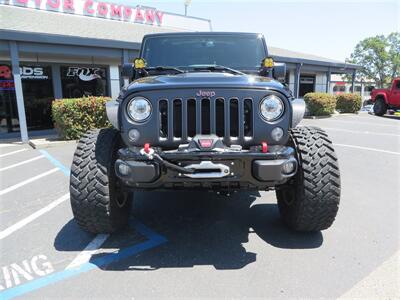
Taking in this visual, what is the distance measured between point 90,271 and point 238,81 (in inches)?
79.4

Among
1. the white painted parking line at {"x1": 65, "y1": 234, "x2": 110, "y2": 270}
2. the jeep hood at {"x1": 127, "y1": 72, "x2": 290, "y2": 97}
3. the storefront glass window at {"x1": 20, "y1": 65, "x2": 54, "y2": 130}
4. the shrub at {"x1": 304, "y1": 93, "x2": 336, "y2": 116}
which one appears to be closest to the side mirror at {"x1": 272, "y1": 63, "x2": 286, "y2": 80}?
the jeep hood at {"x1": 127, "y1": 72, "x2": 290, "y2": 97}

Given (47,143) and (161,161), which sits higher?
(161,161)

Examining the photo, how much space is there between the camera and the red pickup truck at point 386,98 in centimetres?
1730

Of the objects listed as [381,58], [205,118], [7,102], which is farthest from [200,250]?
[381,58]

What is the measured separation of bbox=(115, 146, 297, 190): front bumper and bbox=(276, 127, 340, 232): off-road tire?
387mm

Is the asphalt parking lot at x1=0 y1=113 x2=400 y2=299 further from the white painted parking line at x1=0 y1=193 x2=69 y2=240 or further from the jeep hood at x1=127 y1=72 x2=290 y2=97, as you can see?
the jeep hood at x1=127 y1=72 x2=290 y2=97

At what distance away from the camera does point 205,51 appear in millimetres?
4023

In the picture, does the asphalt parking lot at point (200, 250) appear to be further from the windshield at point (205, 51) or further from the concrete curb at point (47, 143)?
the concrete curb at point (47, 143)

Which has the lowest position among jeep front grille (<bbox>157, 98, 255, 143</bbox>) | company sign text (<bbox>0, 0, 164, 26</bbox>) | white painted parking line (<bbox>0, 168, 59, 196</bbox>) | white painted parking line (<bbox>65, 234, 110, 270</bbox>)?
white painted parking line (<bbox>0, 168, 59, 196</bbox>)

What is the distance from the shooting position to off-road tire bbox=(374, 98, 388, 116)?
59.0ft

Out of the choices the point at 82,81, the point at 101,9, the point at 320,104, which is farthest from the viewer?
the point at 101,9

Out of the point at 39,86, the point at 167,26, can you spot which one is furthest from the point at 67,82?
the point at 167,26

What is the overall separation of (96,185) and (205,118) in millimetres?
1129

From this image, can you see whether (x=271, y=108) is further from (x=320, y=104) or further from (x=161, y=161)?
(x=320, y=104)
